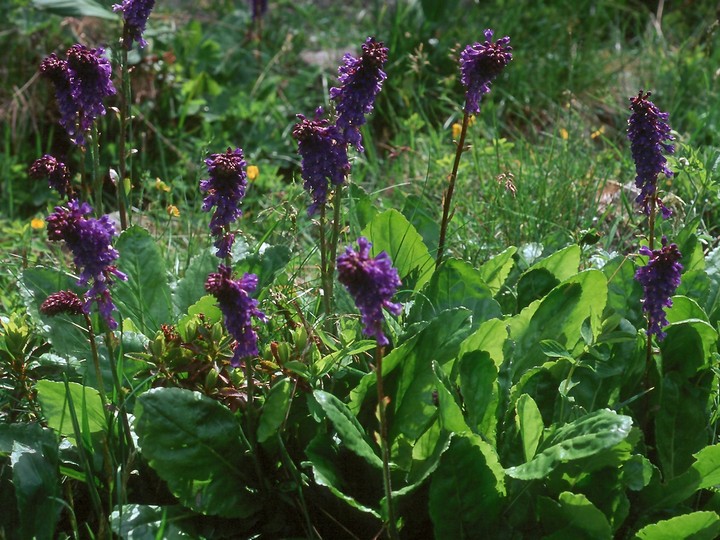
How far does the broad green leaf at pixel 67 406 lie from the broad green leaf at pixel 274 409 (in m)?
0.41

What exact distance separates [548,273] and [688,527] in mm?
900

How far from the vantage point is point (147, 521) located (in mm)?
2115

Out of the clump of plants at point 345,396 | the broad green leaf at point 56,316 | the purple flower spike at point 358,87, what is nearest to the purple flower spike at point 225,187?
the clump of plants at point 345,396

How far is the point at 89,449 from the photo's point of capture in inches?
86.3

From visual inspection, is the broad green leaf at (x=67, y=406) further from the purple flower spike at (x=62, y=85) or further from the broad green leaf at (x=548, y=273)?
the broad green leaf at (x=548, y=273)

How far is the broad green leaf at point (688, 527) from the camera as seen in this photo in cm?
195

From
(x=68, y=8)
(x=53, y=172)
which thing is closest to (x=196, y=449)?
(x=53, y=172)

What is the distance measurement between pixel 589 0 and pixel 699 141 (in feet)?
7.33

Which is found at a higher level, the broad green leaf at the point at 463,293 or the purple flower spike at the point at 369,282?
the purple flower spike at the point at 369,282

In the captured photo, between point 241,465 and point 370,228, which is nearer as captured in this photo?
point 241,465

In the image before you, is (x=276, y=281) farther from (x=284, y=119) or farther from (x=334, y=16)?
(x=334, y=16)

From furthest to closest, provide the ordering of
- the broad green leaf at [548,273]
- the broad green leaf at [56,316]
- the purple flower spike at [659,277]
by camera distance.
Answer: the broad green leaf at [548,273] < the broad green leaf at [56,316] < the purple flower spike at [659,277]

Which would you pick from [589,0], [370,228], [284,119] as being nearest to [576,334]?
[370,228]

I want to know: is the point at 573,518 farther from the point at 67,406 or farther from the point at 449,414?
the point at 67,406
